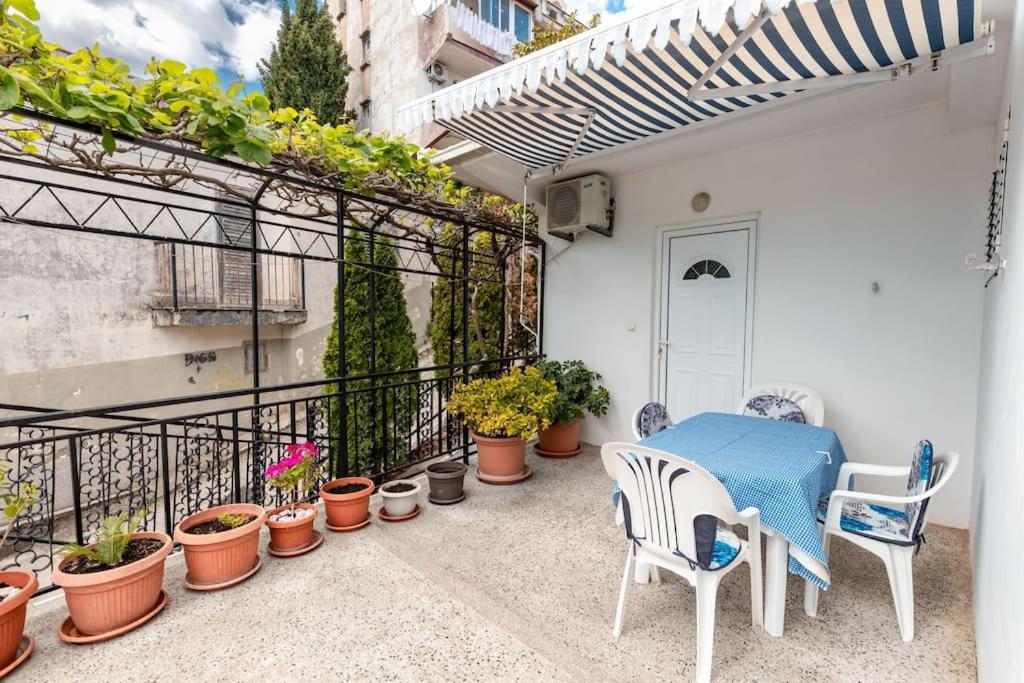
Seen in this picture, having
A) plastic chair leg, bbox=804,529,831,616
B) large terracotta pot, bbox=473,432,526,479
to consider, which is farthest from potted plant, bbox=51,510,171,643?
plastic chair leg, bbox=804,529,831,616

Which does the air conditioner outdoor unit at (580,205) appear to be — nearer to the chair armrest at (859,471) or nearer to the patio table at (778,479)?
the patio table at (778,479)

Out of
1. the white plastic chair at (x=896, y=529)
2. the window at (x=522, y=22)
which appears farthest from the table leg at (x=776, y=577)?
the window at (x=522, y=22)

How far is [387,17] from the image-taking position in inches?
484

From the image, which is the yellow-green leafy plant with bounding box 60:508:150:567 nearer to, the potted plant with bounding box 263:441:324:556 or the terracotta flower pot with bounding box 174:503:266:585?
the terracotta flower pot with bounding box 174:503:266:585

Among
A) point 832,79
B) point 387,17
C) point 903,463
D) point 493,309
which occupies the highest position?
point 387,17

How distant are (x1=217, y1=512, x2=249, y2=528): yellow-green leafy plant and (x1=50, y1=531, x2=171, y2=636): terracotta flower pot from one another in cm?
36

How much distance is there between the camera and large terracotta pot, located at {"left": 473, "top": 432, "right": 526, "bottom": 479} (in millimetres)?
3846

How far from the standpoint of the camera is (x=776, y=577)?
2018 mm

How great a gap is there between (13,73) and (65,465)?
583cm

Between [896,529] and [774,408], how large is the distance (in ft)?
4.67

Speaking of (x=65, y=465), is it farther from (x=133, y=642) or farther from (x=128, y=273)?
(x=133, y=642)

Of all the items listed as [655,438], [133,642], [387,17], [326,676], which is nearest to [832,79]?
[655,438]

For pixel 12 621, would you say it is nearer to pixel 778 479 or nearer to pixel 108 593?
pixel 108 593

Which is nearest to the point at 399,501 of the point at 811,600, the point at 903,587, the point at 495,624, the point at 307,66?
the point at 495,624
